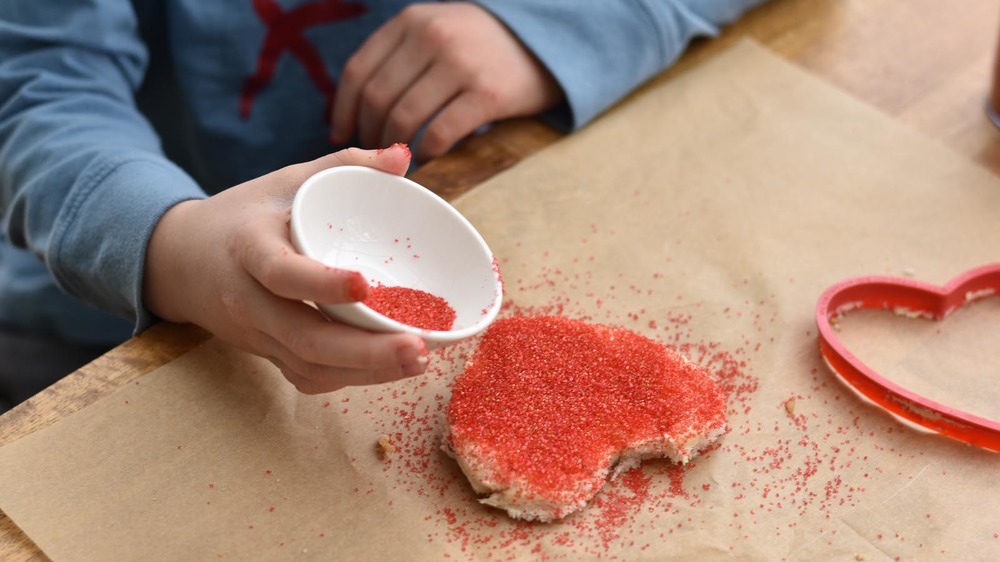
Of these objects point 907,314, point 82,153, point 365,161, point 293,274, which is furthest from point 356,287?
point 907,314

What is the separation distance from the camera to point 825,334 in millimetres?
809

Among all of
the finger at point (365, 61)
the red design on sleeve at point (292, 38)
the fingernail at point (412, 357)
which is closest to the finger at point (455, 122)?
the finger at point (365, 61)

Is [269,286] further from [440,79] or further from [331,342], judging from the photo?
[440,79]

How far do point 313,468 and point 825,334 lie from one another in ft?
1.48

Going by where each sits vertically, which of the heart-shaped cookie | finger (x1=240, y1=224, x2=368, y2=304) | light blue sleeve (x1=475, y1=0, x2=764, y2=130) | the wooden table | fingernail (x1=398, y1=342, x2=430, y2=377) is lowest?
the heart-shaped cookie

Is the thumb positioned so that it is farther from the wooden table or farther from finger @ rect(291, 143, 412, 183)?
the wooden table

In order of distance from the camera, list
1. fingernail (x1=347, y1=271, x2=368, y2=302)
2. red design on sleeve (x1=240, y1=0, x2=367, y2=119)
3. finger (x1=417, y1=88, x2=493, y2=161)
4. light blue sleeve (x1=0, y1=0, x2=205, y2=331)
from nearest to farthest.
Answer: fingernail (x1=347, y1=271, x2=368, y2=302), light blue sleeve (x1=0, y1=0, x2=205, y2=331), finger (x1=417, y1=88, x2=493, y2=161), red design on sleeve (x1=240, y1=0, x2=367, y2=119)

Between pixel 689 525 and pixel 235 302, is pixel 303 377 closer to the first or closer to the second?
pixel 235 302

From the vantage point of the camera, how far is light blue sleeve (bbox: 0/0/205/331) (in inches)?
32.6

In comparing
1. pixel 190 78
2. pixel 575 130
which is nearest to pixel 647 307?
pixel 575 130

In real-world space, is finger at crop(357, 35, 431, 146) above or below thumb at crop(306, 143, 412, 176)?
below

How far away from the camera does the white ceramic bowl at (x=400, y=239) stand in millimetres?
690

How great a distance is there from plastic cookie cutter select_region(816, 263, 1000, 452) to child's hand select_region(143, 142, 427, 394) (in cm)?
39

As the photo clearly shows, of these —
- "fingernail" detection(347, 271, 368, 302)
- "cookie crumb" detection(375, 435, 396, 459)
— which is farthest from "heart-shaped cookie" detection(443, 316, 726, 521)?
"fingernail" detection(347, 271, 368, 302)
